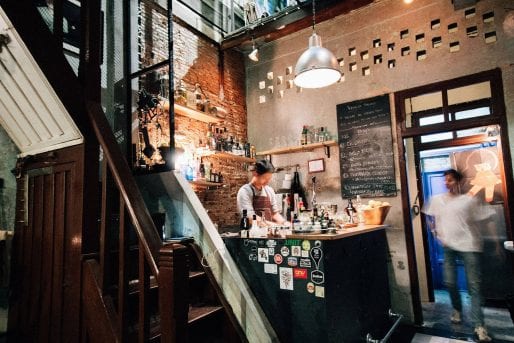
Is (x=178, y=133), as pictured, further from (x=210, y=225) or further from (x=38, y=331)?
(x=38, y=331)

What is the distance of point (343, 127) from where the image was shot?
218 inches

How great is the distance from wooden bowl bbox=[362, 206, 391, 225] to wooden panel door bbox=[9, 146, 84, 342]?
3.29 metres

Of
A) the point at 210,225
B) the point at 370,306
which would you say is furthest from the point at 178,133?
the point at 370,306

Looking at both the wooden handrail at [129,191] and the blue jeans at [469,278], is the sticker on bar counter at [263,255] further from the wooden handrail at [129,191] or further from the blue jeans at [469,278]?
the blue jeans at [469,278]

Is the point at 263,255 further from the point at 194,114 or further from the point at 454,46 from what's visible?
the point at 454,46

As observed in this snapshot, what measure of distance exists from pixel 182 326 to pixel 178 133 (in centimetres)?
364

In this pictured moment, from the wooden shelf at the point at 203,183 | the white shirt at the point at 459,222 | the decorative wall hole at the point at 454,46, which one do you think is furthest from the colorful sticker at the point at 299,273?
the decorative wall hole at the point at 454,46

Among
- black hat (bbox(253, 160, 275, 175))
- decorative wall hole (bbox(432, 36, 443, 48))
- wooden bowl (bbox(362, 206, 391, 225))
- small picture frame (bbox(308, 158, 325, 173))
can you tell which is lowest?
wooden bowl (bbox(362, 206, 391, 225))

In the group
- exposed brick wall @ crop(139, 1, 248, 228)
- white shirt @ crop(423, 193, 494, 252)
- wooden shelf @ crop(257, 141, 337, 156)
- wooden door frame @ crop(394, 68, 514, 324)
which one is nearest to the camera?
white shirt @ crop(423, 193, 494, 252)

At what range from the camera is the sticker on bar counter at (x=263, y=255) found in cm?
304

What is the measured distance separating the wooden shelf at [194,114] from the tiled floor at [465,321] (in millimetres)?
4438

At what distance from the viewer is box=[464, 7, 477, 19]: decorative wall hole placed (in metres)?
4.63

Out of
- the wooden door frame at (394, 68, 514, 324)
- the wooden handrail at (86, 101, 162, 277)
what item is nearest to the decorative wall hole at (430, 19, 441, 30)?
the wooden door frame at (394, 68, 514, 324)

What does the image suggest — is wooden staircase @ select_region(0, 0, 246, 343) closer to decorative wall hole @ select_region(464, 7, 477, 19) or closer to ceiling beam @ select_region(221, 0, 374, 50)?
ceiling beam @ select_region(221, 0, 374, 50)
